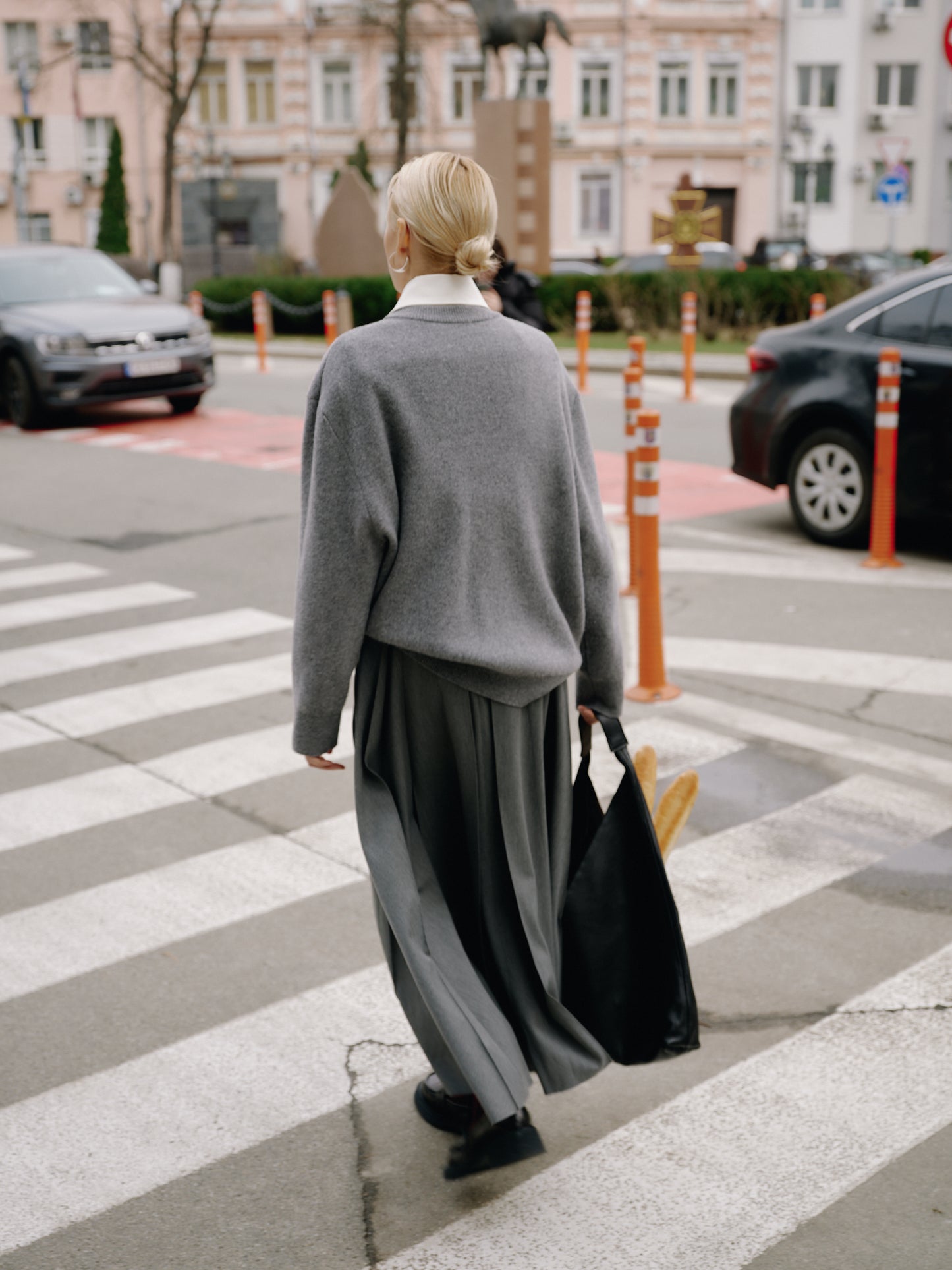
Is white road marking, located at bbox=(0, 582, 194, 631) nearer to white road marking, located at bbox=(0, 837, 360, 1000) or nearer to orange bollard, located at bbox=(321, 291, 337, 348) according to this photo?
white road marking, located at bbox=(0, 837, 360, 1000)

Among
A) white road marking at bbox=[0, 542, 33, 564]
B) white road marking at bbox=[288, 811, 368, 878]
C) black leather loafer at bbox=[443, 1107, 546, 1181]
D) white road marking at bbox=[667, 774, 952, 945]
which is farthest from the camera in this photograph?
white road marking at bbox=[0, 542, 33, 564]

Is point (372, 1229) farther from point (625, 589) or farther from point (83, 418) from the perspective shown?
point (83, 418)

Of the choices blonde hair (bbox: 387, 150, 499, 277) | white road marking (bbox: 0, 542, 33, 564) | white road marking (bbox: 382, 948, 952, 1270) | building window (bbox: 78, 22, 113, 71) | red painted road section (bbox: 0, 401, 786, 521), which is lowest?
white road marking (bbox: 382, 948, 952, 1270)

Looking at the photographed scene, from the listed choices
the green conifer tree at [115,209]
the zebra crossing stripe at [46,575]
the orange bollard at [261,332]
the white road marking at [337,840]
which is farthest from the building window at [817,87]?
the white road marking at [337,840]

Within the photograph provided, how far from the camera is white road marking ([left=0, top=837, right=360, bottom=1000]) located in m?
3.96

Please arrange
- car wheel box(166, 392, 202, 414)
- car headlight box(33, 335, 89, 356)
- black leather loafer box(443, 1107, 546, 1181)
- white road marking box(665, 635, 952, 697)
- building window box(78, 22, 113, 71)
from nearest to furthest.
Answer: black leather loafer box(443, 1107, 546, 1181)
white road marking box(665, 635, 952, 697)
car headlight box(33, 335, 89, 356)
car wheel box(166, 392, 202, 414)
building window box(78, 22, 113, 71)

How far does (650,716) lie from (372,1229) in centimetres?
336

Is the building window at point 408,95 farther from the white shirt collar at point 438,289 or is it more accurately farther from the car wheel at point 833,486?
the white shirt collar at point 438,289

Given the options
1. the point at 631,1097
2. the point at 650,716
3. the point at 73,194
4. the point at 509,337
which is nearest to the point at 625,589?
the point at 650,716

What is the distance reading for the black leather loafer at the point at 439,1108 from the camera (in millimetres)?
3102

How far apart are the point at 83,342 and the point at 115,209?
1588 inches

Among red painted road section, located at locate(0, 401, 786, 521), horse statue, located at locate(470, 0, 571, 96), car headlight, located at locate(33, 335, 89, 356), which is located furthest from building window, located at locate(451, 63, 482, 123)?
car headlight, located at locate(33, 335, 89, 356)

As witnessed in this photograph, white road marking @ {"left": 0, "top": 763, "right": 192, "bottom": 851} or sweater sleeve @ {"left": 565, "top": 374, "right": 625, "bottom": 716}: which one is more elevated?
sweater sleeve @ {"left": 565, "top": 374, "right": 625, "bottom": 716}

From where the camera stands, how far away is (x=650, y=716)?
596 cm
